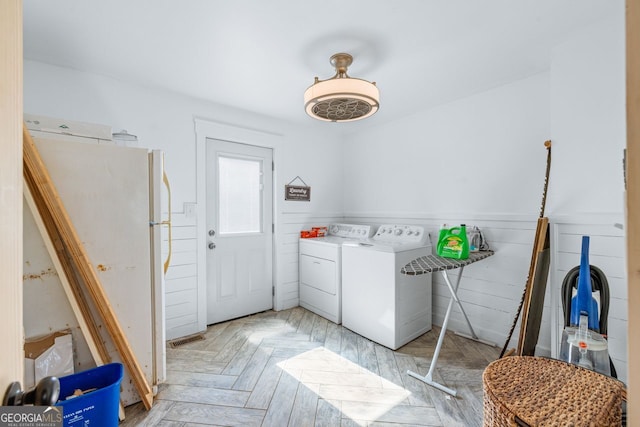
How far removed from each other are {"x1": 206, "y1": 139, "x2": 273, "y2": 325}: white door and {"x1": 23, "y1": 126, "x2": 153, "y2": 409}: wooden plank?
125 centimetres

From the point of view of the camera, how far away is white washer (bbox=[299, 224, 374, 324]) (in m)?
3.00

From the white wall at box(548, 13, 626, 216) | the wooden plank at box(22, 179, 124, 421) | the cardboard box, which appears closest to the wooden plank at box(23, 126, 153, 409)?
the wooden plank at box(22, 179, 124, 421)

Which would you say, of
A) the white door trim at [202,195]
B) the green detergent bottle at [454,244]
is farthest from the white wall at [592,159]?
the white door trim at [202,195]

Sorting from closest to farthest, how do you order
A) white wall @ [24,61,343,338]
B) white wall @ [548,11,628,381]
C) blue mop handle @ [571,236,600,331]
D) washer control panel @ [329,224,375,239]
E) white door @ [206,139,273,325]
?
1. blue mop handle @ [571,236,600,331]
2. white wall @ [548,11,628,381]
3. white wall @ [24,61,343,338]
4. white door @ [206,139,273,325]
5. washer control panel @ [329,224,375,239]

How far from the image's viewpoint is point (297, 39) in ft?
5.97

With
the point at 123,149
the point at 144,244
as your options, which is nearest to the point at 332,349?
the point at 144,244

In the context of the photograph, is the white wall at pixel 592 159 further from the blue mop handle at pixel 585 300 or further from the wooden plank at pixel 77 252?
the wooden plank at pixel 77 252

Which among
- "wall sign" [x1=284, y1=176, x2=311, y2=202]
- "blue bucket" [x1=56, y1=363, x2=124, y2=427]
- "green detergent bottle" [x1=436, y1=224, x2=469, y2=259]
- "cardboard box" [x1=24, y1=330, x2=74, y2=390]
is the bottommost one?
"blue bucket" [x1=56, y1=363, x2=124, y2=427]

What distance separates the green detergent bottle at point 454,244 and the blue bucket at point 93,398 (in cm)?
229

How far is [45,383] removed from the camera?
445mm

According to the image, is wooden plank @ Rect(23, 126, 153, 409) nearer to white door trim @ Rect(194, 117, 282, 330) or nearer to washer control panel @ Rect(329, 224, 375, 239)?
white door trim @ Rect(194, 117, 282, 330)

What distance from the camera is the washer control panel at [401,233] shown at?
2.83 m

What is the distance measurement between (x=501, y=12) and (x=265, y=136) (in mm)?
2389

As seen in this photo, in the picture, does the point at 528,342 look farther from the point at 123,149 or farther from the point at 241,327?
the point at 123,149
